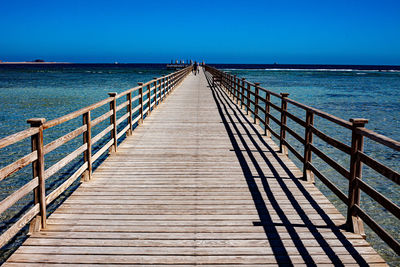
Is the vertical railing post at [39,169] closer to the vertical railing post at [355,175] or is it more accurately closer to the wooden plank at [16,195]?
the wooden plank at [16,195]

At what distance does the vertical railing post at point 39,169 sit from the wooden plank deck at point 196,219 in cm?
16

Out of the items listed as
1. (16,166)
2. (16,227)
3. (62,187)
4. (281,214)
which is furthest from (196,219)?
(16,166)

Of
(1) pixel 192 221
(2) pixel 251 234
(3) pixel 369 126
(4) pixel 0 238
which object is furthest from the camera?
(3) pixel 369 126

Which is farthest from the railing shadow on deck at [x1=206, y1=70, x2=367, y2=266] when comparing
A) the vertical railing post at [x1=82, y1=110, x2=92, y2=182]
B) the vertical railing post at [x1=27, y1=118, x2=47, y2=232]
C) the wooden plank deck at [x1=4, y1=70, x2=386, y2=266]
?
the vertical railing post at [x1=82, y1=110, x2=92, y2=182]

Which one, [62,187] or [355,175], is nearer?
[355,175]

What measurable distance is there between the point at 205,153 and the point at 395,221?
3.58 metres

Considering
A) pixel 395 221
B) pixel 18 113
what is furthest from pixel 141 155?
pixel 18 113

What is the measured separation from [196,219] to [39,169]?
5.80ft

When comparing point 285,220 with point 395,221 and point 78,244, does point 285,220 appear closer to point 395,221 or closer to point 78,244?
point 78,244

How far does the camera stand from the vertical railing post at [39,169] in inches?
154

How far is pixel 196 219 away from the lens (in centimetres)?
442

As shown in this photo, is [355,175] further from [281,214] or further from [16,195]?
[16,195]

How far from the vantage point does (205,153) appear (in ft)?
25.7

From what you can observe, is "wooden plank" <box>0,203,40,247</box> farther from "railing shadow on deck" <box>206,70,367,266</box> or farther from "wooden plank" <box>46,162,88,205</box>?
"railing shadow on deck" <box>206,70,367,266</box>
